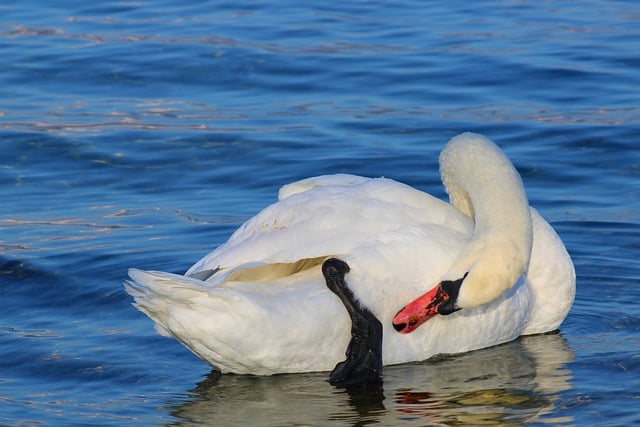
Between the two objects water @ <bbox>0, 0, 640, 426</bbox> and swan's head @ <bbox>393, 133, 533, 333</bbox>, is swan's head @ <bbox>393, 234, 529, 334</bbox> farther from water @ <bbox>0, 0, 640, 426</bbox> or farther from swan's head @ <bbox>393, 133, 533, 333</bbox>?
water @ <bbox>0, 0, 640, 426</bbox>

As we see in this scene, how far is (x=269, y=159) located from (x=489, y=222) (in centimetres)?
450

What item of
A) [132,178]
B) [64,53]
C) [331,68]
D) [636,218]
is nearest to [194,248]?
[132,178]

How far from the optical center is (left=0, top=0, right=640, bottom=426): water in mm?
6414

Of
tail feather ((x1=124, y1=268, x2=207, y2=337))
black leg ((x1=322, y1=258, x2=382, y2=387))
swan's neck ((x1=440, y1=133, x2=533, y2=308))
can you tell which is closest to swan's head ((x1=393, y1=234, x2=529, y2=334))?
swan's neck ((x1=440, y1=133, x2=533, y2=308))

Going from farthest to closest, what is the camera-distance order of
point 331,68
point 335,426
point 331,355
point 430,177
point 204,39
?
point 204,39 < point 331,68 < point 430,177 < point 331,355 < point 335,426

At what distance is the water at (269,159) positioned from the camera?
→ 6414 millimetres

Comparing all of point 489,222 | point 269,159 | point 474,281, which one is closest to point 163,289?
point 474,281

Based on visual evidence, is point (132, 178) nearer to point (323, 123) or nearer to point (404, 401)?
point (323, 123)

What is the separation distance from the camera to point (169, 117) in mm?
12078

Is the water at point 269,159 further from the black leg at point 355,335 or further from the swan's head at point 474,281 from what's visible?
the swan's head at point 474,281

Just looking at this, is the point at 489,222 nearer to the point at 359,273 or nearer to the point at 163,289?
the point at 359,273

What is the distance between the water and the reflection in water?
14mm

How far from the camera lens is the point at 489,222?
6453mm

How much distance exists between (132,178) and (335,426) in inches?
191
